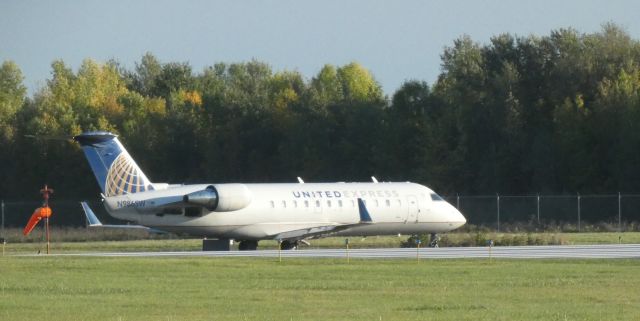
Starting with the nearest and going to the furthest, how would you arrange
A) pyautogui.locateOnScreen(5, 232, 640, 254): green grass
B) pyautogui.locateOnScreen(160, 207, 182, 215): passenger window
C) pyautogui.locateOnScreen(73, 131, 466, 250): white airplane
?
pyautogui.locateOnScreen(160, 207, 182, 215): passenger window < pyautogui.locateOnScreen(73, 131, 466, 250): white airplane < pyautogui.locateOnScreen(5, 232, 640, 254): green grass

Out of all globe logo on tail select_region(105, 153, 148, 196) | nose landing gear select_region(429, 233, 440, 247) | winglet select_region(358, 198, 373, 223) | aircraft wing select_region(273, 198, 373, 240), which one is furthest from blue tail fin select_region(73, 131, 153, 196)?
nose landing gear select_region(429, 233, 440, 247)

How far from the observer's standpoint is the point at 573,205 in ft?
252

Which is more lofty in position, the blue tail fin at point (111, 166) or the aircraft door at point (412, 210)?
the blue tail fin at point (111, 166)

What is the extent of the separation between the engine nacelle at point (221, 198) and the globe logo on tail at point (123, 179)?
2.32 meters

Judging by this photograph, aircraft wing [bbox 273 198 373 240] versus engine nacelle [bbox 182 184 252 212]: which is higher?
engine nacelle [bbox 182 184 252 212]

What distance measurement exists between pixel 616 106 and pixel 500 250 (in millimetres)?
37878

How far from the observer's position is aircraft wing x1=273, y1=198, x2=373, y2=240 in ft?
181

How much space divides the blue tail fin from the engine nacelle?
240cm

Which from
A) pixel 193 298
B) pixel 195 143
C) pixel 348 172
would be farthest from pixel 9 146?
pixel 193 298

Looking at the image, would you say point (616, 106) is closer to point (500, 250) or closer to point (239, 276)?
point (500, 250)

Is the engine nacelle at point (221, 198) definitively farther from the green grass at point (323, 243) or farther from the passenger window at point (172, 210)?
the green grass at point (323, 243)

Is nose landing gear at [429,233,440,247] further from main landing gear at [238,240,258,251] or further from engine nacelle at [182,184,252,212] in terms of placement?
engine nacelle at [182,184,252,212]

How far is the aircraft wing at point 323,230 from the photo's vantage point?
5512 cm

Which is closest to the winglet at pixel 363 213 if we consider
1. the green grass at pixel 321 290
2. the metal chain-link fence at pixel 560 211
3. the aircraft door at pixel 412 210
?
the aircraft door at pixel 412 210
